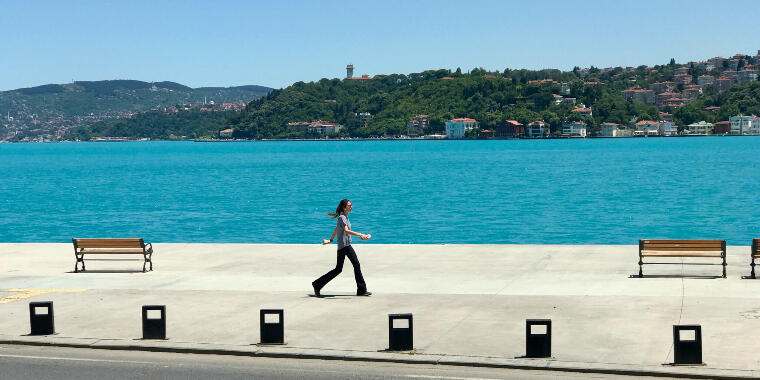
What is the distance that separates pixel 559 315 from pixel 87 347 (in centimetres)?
650

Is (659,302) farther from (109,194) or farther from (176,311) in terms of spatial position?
(109,194)

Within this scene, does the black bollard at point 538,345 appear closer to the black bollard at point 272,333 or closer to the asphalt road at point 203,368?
the asphalt road at point 203,368

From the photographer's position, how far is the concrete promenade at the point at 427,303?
1170 cm

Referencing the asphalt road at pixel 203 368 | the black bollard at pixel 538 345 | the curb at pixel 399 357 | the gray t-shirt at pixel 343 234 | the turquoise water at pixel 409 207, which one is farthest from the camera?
the turquoise water at pixel 409 207

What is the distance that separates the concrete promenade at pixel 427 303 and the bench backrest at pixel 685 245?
1.77ft

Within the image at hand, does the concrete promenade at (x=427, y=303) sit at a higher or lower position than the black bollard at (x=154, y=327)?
lower

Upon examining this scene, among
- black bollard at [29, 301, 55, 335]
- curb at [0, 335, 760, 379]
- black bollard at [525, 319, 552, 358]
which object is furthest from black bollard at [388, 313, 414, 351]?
black bollard at [29, 301, 55, 335]

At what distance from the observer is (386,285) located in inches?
682

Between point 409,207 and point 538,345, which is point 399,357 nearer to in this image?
point 538,345

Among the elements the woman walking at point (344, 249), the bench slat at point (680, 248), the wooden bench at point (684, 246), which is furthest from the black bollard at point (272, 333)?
the bench slat at point (680, 248)

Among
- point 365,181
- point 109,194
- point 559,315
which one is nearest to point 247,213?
point 109,194

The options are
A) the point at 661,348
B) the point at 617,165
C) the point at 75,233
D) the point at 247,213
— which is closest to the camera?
the point at 661,348

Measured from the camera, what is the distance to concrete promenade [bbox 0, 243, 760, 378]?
11.7 metres

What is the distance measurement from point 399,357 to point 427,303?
12.4 feet
